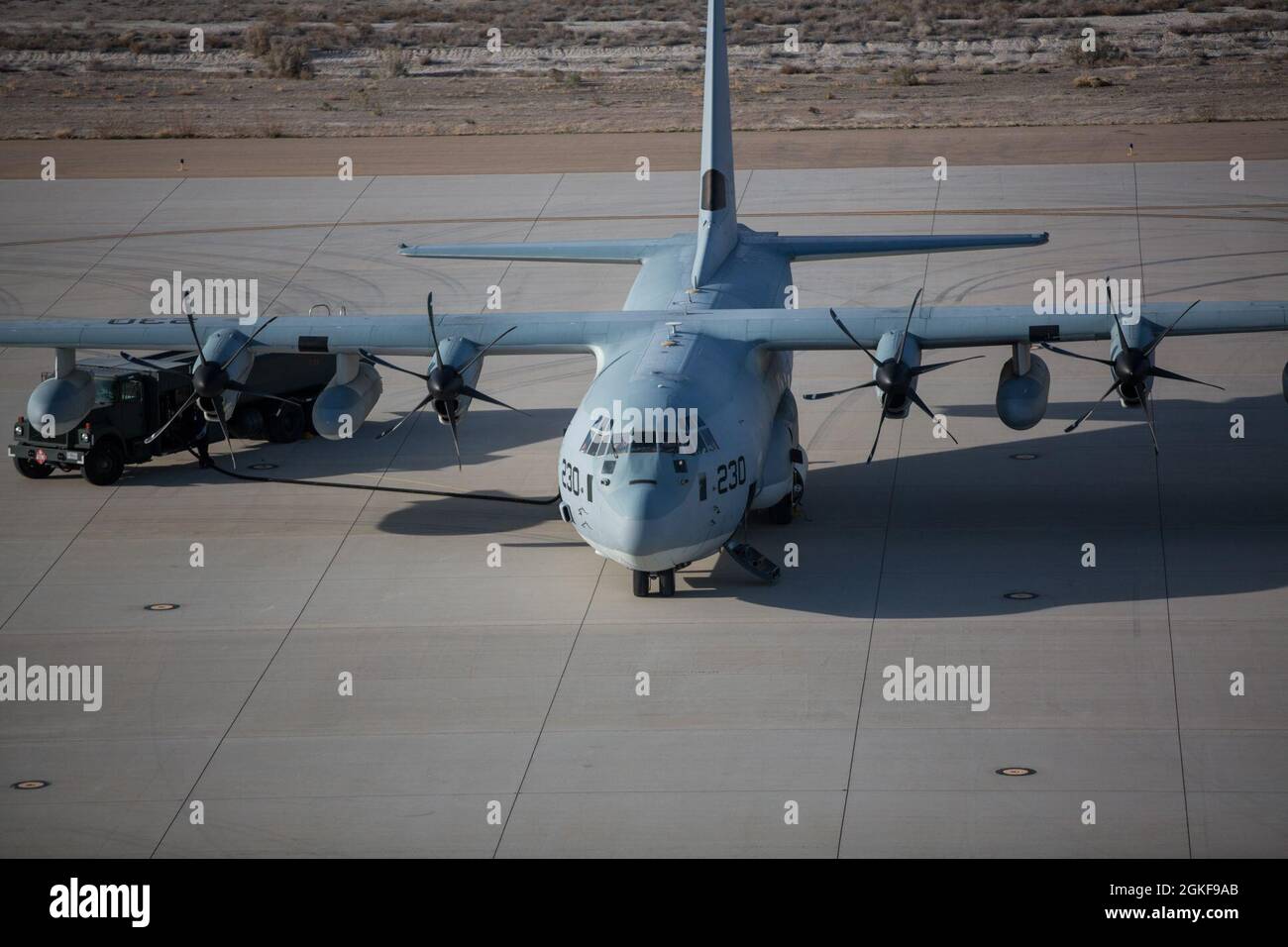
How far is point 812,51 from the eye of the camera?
297 feet

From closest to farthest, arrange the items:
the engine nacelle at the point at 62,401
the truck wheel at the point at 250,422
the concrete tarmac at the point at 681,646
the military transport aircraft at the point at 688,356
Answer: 1. the concrete tarmac at the point at 681,646
2. the military transport aircraft at the point at 688,356
3. the engine nacelle at the point at 62,401
4. the truck wheel at the point at 250,422

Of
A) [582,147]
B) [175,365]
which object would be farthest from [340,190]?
[175,365]

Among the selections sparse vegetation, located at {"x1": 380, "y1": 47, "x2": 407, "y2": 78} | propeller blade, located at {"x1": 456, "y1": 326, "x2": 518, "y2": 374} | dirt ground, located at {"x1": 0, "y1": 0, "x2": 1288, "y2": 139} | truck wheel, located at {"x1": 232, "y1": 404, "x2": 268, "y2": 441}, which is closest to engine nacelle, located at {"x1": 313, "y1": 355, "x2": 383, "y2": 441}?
propeller blade, located at {"x1": 456, "y1": 326, "x2": 518, "y2": 374}

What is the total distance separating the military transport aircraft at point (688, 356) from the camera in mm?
25453

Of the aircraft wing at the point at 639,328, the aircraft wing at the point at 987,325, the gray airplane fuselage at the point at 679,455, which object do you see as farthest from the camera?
the aircraft wing at the point at 639,328

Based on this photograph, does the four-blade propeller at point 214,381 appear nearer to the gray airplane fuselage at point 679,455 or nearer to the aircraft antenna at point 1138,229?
the gray airplane fuselage at point 679,455

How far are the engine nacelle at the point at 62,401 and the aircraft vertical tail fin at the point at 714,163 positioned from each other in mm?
12181

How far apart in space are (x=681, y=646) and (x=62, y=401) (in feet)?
44.9

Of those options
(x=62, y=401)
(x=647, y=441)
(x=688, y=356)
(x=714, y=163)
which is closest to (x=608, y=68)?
(x=714, y=163)

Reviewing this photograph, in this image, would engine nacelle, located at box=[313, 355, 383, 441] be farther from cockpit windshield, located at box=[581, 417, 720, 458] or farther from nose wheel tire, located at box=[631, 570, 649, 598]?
nose wheel tire, located at box=[631, 570, 649, 598]

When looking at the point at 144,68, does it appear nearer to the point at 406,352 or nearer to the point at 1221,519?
the point at 406,352

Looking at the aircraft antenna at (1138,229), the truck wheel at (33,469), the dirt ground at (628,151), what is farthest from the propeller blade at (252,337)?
the dirt ground at (628,151)

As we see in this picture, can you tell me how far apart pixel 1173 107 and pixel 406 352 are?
47.7 metres

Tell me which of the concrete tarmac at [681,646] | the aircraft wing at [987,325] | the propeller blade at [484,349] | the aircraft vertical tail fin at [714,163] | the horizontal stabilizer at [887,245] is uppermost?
the aircraft vertical tail fin at [714,163]
